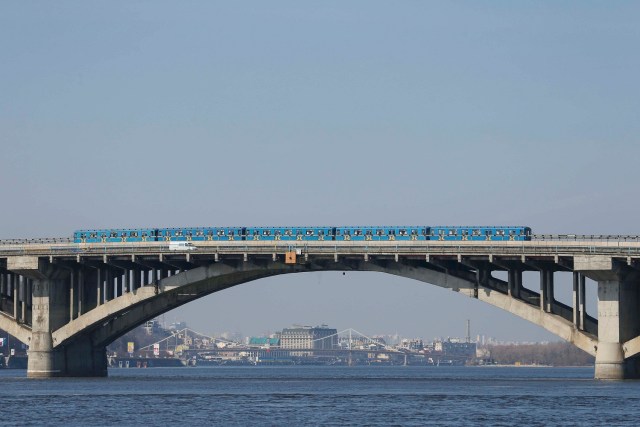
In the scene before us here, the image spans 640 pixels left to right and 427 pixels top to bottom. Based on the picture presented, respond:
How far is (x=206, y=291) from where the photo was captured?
150 meters

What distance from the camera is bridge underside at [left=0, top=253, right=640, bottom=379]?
12638 cm

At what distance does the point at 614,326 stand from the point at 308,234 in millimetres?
33020

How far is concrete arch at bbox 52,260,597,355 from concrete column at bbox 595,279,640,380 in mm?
2013

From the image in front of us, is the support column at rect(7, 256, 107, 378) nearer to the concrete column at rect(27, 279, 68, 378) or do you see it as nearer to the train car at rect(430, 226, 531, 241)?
the concrete column at rect(27, 279, 68, 378)

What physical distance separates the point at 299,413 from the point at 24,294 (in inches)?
2584

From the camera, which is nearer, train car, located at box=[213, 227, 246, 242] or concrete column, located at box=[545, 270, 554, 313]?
concrete column, located at box=[545, 270, 554, 313]

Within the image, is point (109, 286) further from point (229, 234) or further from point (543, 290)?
point (543, 290)

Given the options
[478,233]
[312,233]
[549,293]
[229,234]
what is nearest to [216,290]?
[229,234]

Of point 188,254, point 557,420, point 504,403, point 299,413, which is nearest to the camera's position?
point 557,420

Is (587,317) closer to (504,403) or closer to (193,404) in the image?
(504,403)

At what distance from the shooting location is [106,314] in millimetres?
146875

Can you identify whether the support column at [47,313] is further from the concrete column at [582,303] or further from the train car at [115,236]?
the concrete column at [582,303]

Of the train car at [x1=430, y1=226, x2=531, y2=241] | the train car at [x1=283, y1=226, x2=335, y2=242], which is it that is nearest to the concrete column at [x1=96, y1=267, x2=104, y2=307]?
the train car at [x1=283, y1=226, x2=335, y2=242]

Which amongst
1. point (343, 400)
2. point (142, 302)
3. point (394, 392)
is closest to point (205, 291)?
point (142, 302)
